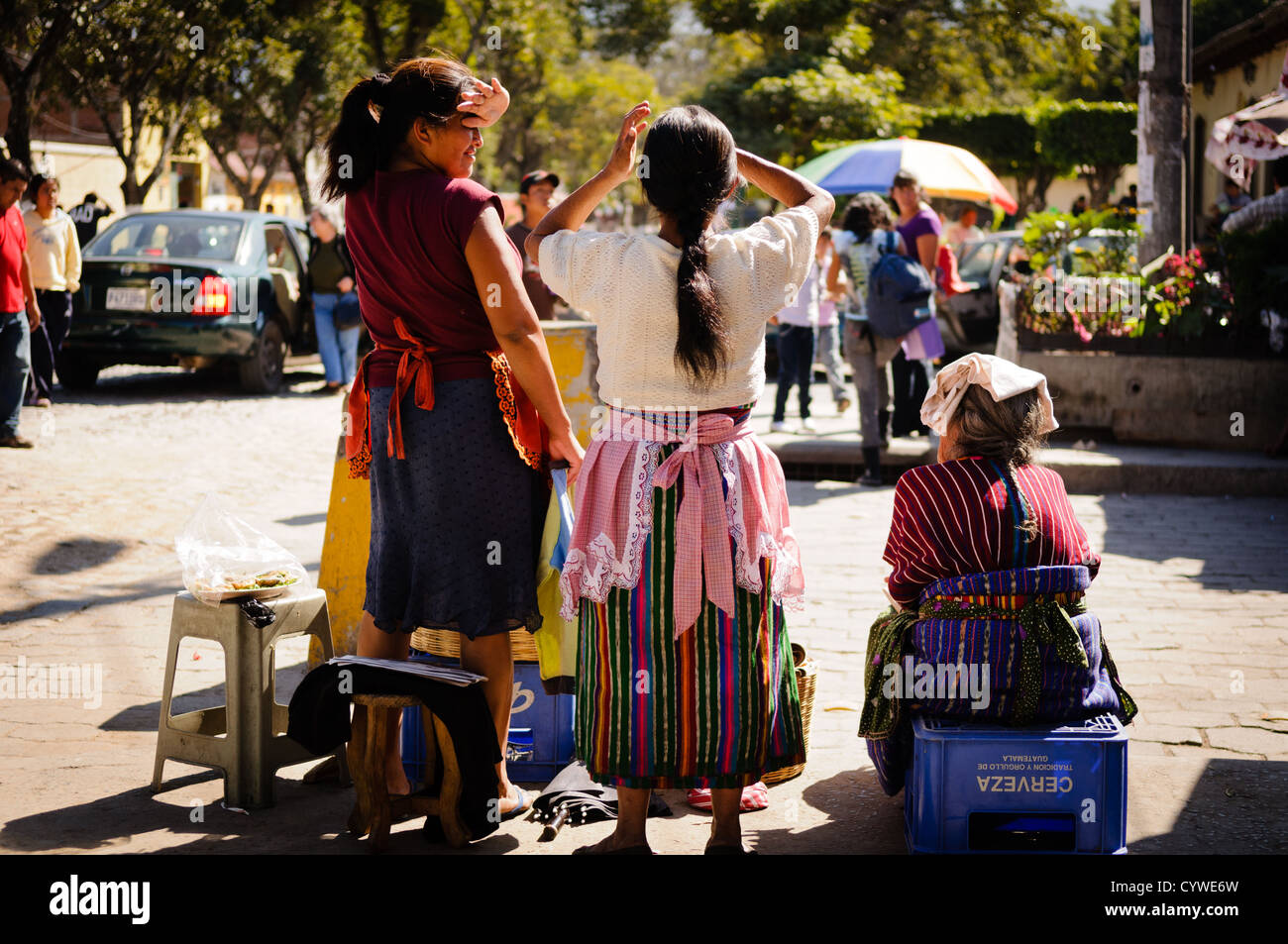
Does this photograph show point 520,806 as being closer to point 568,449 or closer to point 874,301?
point 568,449

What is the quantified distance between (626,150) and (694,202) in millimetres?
236

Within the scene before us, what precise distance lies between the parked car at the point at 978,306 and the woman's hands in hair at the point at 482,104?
38.4 ft

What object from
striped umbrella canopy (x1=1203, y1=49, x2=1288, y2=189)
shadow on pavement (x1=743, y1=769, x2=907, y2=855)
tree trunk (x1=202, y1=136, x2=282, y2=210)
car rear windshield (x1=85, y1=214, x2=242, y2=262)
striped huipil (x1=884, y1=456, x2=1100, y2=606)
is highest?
tree trunk (x1=202, y1=136, x2=282, y2=210)

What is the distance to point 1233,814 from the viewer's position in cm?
383

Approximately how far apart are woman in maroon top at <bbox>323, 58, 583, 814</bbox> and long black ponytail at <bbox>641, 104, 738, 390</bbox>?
1.57 ft

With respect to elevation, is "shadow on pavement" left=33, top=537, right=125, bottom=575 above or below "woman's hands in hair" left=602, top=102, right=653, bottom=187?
below

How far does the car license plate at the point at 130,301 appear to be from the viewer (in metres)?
12.0

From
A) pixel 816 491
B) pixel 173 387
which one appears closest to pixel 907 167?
pixel 816 491

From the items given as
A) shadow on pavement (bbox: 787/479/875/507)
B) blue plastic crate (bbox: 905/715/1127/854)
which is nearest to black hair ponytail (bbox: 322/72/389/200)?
blue plastic crate (bbox: 905/715/1127/854)

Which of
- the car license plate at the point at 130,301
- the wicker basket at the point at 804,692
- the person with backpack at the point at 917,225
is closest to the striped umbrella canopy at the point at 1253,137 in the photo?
the person with backpack at the point at 917,225

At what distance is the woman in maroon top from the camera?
11.7 feet

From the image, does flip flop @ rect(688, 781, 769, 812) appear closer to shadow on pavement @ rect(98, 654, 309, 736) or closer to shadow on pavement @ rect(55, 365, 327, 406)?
shadow on pavement @ rect(98, 654, 309, 736)
